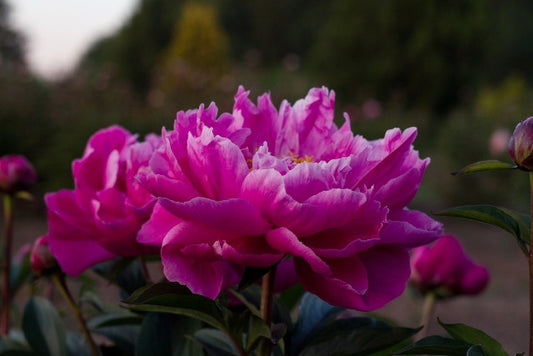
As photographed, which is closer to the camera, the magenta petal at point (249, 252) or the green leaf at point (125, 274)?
the magenta petal at point (249, 252)

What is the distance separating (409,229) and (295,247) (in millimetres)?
76

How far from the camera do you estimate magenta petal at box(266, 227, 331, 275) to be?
1.35 ft

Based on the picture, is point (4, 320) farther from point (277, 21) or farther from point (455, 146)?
point (277, 21)

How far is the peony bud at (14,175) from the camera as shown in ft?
2.37

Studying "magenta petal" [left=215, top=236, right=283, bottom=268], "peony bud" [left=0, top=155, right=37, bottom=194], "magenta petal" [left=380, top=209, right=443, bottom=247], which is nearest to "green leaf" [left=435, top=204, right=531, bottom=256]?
"magenta petal" [left=380, top=209, right=443, bottom=247]

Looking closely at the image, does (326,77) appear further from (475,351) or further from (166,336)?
(475,351)

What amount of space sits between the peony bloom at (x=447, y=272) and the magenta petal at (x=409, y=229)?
447 millimetres

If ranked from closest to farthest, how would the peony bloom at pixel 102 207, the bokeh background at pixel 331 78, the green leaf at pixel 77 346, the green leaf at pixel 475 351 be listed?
the green leaf at pixel 475 351
the peony bloom at pixel 102 207
the green leaf at pixel 77 346
the bokeh background at pixel 331 78

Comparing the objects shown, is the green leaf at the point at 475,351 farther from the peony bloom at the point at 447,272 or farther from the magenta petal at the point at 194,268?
the peony bloom at the point at 447,272

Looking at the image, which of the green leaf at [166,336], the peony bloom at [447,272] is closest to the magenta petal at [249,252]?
the green leaf at [166,336]

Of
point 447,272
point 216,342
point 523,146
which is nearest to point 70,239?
point 216,342

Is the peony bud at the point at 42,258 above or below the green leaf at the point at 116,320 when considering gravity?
above

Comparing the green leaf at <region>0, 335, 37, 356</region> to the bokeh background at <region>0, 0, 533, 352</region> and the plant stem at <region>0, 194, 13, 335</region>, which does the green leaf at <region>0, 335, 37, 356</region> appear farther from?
the bokeh background at <region>0, 0, 533, 352</region>

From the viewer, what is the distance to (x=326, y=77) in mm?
12688
